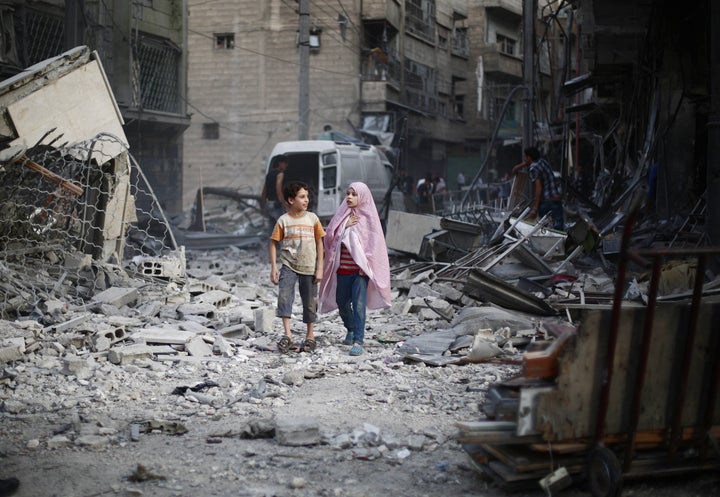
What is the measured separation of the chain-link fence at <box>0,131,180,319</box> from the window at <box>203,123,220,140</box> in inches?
884

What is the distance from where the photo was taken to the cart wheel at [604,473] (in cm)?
317

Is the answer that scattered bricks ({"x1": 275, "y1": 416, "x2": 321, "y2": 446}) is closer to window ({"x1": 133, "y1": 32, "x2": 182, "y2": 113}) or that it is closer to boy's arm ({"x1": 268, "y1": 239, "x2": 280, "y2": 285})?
boy's arm ({"x1": 268, "y1": 239, "x2": 280, "y2": 285})

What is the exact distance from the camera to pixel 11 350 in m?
6.11

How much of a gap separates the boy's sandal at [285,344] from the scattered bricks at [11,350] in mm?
2047

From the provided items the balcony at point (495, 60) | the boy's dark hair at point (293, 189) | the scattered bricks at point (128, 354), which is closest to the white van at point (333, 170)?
the boy's dark hair at point (293, 189)

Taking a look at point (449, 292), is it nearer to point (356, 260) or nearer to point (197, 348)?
point (356, 260)

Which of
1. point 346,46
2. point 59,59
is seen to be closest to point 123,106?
point 346,46

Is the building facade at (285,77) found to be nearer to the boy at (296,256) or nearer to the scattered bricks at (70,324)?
the scattered bricks at (70,324)

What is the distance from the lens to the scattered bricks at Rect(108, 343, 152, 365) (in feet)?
20.4

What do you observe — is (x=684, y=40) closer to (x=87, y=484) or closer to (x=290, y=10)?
(x=87, y=484)

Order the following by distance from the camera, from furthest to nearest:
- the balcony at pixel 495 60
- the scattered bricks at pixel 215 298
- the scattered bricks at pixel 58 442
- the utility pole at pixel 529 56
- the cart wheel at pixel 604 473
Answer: the balcony at pixel 495 60 < the utility pole at pixel 529 56 < the scattered bricks at pixel 215 298 < the scattered bricks at pixel 58 442 < the cart wheel at pixel 604 473

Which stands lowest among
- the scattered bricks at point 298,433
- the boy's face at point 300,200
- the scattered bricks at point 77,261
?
the scattered bricks at point 77,261

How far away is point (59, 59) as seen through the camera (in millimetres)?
9461

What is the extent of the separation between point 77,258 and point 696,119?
9.45 meters
